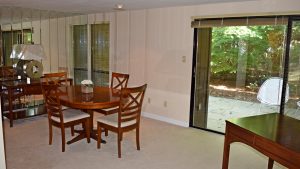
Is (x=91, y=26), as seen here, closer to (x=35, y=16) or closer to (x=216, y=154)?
(x=35, y=16)

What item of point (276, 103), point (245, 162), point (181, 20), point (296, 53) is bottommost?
Result: point (245, 162)

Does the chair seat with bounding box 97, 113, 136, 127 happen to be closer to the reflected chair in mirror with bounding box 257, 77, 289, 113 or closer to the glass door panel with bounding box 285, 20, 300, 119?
the reflected chair in mirror with bounding box 257, 77, 289, 113

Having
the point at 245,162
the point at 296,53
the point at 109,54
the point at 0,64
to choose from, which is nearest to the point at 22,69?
the point at 0,64

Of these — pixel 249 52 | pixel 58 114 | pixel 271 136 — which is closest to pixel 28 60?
pixel 58 114

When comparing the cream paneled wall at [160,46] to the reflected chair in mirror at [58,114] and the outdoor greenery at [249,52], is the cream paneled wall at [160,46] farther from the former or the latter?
the reflected chair in mirror at [58,114]

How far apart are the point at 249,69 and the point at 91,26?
3876 mm

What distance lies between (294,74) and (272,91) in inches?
14.9

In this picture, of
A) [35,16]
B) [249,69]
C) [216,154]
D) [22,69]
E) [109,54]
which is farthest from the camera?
[109,54]

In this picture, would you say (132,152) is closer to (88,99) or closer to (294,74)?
(88,99)

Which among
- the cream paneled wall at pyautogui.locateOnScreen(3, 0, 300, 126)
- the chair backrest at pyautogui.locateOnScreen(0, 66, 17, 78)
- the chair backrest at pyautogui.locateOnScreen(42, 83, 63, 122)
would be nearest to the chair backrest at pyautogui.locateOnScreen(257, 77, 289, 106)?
the cream paneled wall at pyautogui.locateOnScreen(3, 0, 300, 126)

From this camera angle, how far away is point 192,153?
361 cm

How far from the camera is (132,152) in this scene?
3.60 meters

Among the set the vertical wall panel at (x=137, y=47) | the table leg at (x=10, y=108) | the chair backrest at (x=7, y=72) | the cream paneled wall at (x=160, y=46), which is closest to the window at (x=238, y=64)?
the cream paneled wall at (x=160, y=46)

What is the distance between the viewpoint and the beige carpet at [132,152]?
3.22 m
